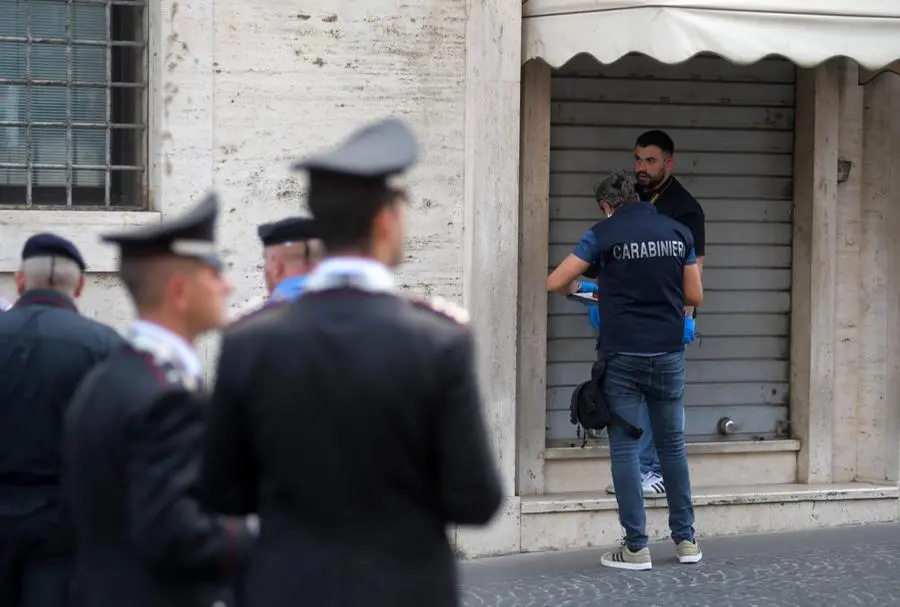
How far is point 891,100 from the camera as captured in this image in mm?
8969

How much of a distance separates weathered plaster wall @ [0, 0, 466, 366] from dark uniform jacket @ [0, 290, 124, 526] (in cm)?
290

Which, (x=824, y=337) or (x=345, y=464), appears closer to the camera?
(x=345, y=464)

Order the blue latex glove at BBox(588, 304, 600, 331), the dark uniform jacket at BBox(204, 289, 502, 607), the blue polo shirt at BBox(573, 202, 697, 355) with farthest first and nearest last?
the blue latex glove at BBox(588, 304, 600, 331)
the blue polo shirt at BBox(573, 202, 697, 355)
the dark uniform jacket at BBox(204, 289, 502, 607)

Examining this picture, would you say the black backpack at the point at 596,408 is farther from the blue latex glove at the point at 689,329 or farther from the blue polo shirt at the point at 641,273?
the blue latex glove at the point at 689,329

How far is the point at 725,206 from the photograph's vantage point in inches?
359

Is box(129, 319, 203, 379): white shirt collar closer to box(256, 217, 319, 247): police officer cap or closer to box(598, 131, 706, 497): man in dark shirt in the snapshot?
box(256, 217, 319, 247): police officer cap

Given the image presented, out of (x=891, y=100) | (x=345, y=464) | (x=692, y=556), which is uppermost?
(x=891, y=100)

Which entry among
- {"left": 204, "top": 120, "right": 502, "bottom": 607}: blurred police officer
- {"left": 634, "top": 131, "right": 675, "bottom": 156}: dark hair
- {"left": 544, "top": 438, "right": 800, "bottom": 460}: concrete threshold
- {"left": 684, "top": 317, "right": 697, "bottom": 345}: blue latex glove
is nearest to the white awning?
{"left": 634, "top": 131, "right": 675, "bottom": 156}: dark hair

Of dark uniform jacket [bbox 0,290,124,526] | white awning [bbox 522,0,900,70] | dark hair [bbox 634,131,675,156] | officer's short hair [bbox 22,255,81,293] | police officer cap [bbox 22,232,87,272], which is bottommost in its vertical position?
dark uniform jacket [bbox 0,290,124,526]

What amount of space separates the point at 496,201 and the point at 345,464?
5.12 metres

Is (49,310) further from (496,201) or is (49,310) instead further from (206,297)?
(496,201)

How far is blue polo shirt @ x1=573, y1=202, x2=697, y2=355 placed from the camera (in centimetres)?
718

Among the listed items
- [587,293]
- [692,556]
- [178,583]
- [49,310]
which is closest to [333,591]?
[178,583]

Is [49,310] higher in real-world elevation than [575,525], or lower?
higher
